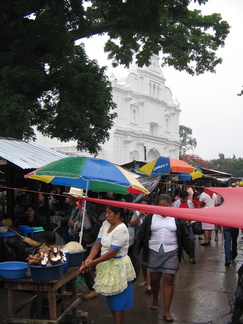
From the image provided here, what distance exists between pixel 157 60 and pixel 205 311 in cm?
4070

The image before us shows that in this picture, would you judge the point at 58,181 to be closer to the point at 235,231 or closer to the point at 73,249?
the point at 73,249

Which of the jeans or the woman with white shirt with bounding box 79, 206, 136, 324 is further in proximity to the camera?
the jeans

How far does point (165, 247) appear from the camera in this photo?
15.8 feet

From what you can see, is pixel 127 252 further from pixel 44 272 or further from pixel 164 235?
pixel 44 272

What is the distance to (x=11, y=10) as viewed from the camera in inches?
485

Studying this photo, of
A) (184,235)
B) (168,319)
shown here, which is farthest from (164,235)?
(168,319)

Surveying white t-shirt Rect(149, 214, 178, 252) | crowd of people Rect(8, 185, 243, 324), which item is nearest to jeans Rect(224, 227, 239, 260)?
crowd of people Rect(8, 185, 243, 324)

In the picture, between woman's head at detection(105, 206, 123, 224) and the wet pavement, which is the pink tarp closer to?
woman's head at detection(105, 206, 123, 224)

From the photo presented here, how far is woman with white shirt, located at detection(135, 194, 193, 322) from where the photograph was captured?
4.79 m

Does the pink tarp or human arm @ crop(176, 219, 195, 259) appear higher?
the pink tarp

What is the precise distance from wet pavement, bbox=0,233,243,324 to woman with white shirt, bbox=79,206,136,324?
101 centimetres

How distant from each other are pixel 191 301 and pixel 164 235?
5.24 ft

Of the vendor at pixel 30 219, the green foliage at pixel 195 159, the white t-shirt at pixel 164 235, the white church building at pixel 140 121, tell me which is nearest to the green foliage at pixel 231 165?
the green foliage at pixel 195 159

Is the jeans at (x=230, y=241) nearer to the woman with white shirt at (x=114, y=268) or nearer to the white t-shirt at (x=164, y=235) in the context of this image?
the white t-shirt at (x=164, y=235)
